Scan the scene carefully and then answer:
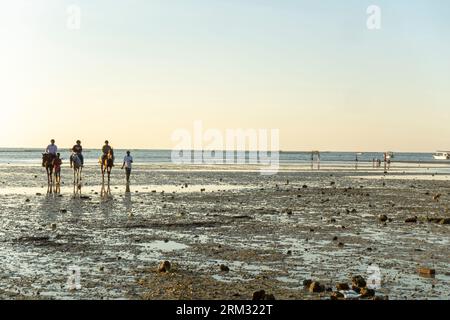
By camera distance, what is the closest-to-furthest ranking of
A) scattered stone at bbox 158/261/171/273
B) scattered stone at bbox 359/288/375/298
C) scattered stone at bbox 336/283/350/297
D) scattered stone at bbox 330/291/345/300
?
scattered stone at bbox 330/291/345/300 → scattered stone at bbox 359/288/375/298 → scattered stone at bbox 336/283/350/297 → scattered stone at bbox 158/261/171/273

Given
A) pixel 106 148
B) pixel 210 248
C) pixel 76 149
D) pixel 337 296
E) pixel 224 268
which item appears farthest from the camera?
pixel 106 148

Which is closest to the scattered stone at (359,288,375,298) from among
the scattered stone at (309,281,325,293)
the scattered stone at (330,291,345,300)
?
the scattered stone at (330,291,345,300)

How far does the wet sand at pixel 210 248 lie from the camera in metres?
11.6

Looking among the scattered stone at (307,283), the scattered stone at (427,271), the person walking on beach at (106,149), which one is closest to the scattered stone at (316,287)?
the scattered stone at (307,283)

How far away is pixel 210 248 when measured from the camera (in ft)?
53.3

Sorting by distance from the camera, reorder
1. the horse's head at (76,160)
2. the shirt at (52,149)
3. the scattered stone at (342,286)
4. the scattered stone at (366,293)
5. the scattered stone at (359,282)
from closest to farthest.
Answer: the scattered stone at (366,293)
the scattered stone at (342,286)
the scattered stone at (359,282)
the horse's head at (76,160)
the shirt at (52,149)

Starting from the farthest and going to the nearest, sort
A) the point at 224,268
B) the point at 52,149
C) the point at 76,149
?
the point at 52,149 < the point at 76,149 < the point at 224,268

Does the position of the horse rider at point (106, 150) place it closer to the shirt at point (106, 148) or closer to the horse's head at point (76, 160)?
the shirt at point (106, 148)

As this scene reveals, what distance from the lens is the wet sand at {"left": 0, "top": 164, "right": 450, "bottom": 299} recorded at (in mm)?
11562

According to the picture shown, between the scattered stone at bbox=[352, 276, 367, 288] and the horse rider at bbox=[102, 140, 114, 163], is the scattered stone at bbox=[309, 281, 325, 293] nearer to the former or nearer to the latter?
the scattered stone at bbox=[352, 276, 367, 288]

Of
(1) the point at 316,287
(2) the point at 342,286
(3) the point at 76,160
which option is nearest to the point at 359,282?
(2) the point at 342,286

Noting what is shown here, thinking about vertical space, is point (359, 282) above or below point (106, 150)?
below

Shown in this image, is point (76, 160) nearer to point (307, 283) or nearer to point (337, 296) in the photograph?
point (307, 283)
